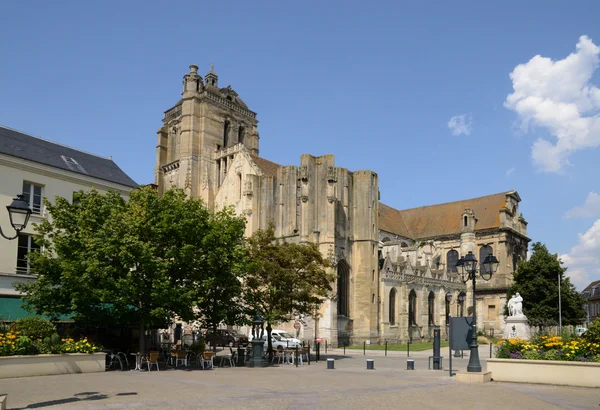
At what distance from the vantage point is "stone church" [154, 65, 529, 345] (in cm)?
4797

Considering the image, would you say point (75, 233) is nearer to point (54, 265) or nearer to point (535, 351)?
point (54, 265)

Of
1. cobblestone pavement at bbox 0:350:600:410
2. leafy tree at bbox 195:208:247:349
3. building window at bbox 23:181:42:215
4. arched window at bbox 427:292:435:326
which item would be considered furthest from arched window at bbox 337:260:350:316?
cobblestone pavement at bbox 0:350:600:410

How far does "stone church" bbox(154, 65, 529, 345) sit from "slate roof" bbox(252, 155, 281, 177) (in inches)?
7.0

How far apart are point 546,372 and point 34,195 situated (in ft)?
82.5

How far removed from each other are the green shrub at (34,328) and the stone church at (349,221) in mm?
16544

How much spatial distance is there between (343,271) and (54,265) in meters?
29.8

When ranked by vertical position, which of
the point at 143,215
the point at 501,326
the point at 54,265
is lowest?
the point at 501,326

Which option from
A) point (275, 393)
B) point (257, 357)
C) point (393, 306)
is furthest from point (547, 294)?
point (275, 393)

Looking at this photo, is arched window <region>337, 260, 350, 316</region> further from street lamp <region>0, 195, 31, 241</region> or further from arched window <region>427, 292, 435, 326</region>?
street lamp <region>0, 195, 31, 241</region>

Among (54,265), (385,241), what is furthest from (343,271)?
(54,265)

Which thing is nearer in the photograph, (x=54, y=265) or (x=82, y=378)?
(x=82, y=378)

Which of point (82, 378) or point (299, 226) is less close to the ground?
point (299, 226)

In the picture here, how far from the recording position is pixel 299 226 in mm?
48938

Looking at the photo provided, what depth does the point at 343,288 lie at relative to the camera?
160 feet
